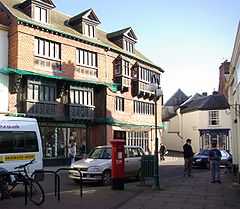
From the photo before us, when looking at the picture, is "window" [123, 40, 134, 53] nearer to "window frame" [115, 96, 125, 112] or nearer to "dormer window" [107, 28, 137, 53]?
"dormer window" [107, 28, 137, 53]

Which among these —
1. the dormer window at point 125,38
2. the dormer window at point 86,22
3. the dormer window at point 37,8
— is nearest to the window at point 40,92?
the dormer window at point 37,8

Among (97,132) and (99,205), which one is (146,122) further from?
(99,205)

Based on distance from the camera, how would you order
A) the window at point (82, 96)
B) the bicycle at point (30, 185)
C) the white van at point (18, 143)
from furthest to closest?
the window at point (82, 96), the white van at point (18, 143), the bicycle at point (30, 185)

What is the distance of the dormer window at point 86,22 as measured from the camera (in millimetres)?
32094

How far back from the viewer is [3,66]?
25.9 m

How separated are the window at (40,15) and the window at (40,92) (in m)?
4.89

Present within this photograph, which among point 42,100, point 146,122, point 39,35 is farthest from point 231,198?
point 146,122

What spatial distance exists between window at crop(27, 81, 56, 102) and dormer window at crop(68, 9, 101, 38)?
661cm

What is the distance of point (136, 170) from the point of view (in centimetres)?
1720

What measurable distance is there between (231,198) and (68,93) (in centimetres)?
1952

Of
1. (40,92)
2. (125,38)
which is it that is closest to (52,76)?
(40,92)

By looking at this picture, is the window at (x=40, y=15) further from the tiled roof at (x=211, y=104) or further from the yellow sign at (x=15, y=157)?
the tiled roof at (x=211, y=104)

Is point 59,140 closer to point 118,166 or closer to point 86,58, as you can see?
point 86,58

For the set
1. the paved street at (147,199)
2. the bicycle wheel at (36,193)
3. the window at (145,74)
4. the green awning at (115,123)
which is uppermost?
the window at (145,74)
